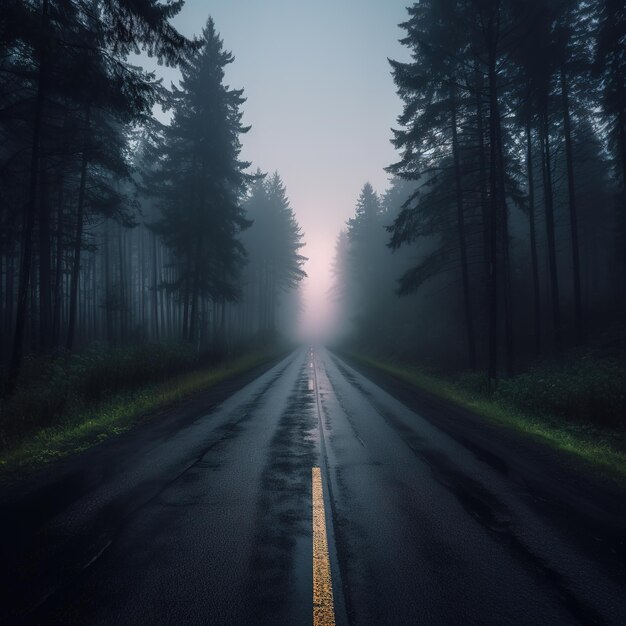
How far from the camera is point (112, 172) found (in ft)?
66.3

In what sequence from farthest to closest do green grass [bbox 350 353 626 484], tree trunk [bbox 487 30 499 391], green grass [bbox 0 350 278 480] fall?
tree trunk [bbox 487 30 499 391]
green grass [bbox 350 353 626 484]
green grass [bbox 0 350 278 480]

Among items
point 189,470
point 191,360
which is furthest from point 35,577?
point 191,360

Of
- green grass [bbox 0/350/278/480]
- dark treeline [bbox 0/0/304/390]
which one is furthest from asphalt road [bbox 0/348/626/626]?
dark treeline [bbox 0/0/304/390]

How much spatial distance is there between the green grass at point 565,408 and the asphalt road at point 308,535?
99 centimetres

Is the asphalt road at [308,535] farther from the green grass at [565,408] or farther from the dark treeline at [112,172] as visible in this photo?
→ the dark treeline at [112,172]

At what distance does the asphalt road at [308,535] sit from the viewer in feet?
9.27

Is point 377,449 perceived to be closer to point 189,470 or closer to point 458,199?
point 189,470

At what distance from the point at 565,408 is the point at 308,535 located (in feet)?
31.1

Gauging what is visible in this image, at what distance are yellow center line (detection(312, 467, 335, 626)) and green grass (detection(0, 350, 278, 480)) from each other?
4.57 m

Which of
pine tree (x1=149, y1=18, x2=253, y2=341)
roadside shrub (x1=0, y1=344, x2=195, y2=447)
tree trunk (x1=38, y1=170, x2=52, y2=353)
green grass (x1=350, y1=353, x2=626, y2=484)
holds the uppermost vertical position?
pine tree (x1=149, y1=18, x2=253, y2=341)

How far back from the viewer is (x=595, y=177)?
31.1m

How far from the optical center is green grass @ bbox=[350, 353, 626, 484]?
7191 mm

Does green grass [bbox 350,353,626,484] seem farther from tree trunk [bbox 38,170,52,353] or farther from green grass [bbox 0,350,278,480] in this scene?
tree trunk [bbox 38,170,52,353]

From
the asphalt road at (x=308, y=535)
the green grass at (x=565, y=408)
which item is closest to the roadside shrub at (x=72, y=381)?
the asphalt road at (x=308, y=535)
